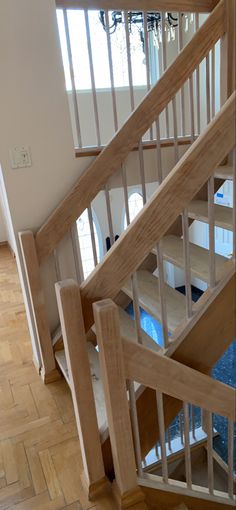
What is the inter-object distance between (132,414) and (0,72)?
1.65m

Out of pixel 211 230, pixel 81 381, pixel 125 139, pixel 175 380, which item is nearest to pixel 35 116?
pixel 125 139

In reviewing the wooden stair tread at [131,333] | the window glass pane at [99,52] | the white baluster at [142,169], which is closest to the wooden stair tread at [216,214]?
the white baluster at [142,169]

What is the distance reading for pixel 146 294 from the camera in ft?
6.23

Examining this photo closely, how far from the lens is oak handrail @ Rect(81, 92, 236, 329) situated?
1.11 meters

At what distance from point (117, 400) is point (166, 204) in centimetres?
66

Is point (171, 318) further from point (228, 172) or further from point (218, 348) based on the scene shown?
point (228, 172)

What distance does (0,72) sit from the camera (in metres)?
1.71

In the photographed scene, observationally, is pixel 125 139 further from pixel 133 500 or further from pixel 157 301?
pixel 133 500

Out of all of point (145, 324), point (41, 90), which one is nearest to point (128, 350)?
point (41, 90)

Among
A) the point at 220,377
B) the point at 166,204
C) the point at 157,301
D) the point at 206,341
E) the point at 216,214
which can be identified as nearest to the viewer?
the point at 166,204

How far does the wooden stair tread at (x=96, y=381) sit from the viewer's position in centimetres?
152

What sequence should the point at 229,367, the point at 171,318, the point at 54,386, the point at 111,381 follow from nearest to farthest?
the point at 111,381 < the point at 171,318 < the point at 54,386 < the point at 229,367

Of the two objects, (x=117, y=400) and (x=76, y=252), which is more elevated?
(x=76, y=252)

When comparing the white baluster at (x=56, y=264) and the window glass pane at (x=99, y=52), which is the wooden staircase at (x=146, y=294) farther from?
the window glass pane at (x=99, y=52)
